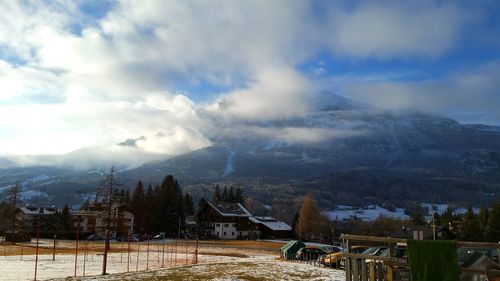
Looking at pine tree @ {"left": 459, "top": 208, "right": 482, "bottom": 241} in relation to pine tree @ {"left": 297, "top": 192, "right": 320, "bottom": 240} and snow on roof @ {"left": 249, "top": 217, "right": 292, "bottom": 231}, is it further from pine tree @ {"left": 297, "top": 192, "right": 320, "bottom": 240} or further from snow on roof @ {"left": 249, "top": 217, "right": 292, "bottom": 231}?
snow on roof @ {"left": 249, "top": 217, "right": 292, "bottom": 231}

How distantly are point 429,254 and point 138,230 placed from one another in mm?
111119

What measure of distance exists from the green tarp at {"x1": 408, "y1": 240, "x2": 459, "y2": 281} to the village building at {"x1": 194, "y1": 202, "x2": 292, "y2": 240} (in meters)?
114

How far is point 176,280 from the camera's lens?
80.2 feet

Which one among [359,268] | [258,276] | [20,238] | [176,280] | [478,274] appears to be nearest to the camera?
[478,274]

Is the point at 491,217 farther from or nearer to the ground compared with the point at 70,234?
farther from the ground

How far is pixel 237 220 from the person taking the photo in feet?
417

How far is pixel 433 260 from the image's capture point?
39.1 ft

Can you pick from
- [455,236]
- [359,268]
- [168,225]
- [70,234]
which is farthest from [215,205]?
[359,268]

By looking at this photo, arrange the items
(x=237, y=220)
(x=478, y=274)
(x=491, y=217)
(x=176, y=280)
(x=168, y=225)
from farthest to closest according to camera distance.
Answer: (x=237, y=220), (x=168, y=225), (x=491, y=217), (x=176, y=280), (x=478, y=274)

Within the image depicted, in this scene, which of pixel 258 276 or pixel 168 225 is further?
pixel 168 225

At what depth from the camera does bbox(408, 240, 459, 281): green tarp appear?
11703 millimetres

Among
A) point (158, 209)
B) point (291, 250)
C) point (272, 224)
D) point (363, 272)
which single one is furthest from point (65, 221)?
point (363, 272)

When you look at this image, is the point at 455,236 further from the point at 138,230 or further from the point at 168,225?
the point at 138,230

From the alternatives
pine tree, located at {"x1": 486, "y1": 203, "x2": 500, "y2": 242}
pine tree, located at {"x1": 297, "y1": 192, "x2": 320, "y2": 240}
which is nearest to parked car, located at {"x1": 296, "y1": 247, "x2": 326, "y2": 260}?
pine tree, located at {"x1": 486, "y1": 203, "x2": 500, "y2": 242}
